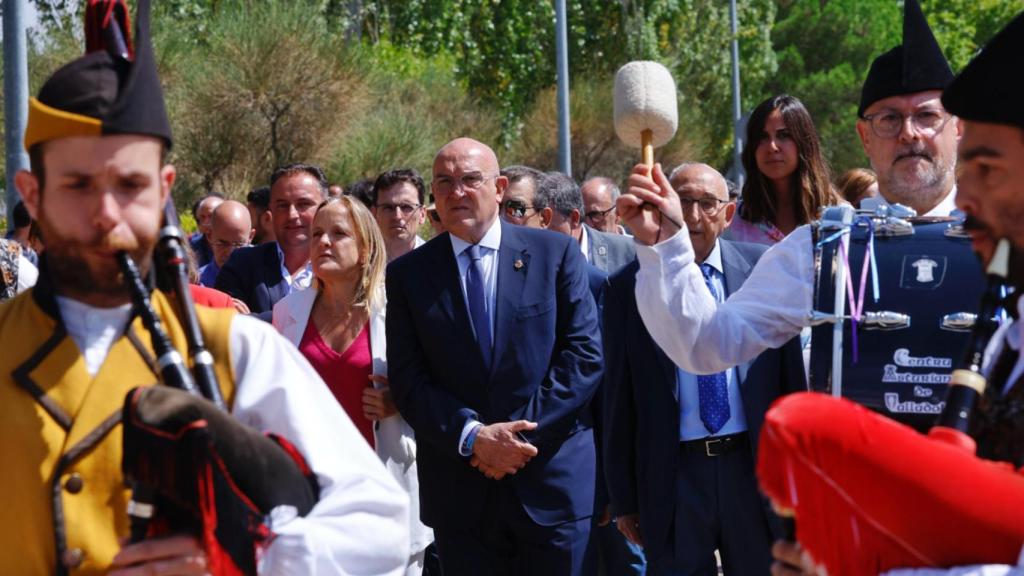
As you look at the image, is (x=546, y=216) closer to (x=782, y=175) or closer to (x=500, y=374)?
(x=782, y=175)

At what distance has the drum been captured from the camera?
4016 millimetres

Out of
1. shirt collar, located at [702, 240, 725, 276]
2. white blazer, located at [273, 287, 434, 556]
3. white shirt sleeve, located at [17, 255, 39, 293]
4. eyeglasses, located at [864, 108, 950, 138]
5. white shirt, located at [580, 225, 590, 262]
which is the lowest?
white blazer, located at [273, 287, 434, 556]

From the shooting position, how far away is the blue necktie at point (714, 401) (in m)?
5.54

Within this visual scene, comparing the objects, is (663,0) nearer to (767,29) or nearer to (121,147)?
(767,29)

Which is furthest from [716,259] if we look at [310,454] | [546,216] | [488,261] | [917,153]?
[310,454]

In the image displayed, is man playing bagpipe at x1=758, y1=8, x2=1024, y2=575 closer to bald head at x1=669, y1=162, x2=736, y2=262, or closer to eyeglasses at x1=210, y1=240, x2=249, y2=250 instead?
bald head at x1=669, y1=162, x2=736, y2=262

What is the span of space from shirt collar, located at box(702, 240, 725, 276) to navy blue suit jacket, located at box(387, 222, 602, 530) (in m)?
0.65

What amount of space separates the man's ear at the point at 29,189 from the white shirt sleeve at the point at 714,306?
1.75 m

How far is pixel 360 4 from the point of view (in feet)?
93.4

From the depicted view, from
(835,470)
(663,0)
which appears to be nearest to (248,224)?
(835,470)

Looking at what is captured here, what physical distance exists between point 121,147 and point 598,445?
4086 mm

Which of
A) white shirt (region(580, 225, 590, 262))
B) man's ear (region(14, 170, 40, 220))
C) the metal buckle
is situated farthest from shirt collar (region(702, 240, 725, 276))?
man's ear (region(14, 170, 40, 220))

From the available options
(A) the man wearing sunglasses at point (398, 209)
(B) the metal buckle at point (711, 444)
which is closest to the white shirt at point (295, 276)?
(A) the man wearing sunglasses at point (398, 209)

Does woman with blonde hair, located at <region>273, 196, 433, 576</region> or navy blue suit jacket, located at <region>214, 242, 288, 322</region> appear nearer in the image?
woman with blonde hair, located at <region>273, 196, 433, 576</region>
